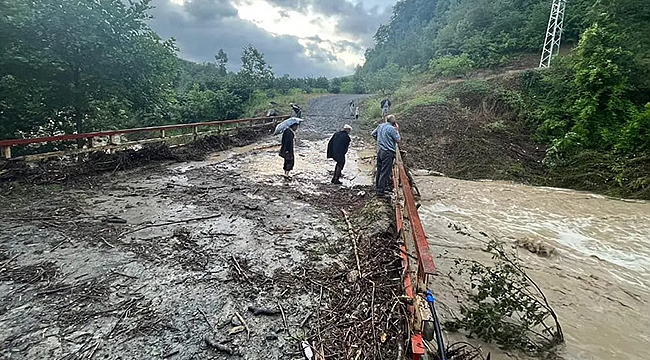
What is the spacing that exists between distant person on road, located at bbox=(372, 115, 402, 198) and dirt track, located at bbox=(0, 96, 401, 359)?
0.45 m

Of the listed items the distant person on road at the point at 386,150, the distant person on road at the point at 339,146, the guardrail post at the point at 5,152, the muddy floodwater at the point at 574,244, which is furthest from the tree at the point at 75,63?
the muddy floodwater at the point at 574,244

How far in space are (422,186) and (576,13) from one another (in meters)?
23.4

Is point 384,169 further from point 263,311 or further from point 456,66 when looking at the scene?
point 456,66

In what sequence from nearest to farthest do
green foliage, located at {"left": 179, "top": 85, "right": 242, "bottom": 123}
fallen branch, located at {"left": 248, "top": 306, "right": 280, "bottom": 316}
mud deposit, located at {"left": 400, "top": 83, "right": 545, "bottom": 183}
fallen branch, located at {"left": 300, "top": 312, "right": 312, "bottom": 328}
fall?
1. fallen branch, located at {"left": 300, "top": 312, "right": 312, "bottom": 328}
2. fallen branch, located at {"left": 248, "top": 306, "right": 280, "bottom": 316}
3. mud deposit, located at {"left": 400, "top": 83, "right": 545, "bottom": 183}
4. green foliage, located at {"left": 179, "top": 85, "right": 242, "bottom": 123}

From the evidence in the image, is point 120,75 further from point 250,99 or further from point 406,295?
point 250,99

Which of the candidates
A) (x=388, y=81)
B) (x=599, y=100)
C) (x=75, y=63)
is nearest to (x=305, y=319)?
(x=75, y=63)

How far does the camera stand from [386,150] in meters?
7.39

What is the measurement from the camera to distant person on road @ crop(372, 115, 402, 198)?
732cm

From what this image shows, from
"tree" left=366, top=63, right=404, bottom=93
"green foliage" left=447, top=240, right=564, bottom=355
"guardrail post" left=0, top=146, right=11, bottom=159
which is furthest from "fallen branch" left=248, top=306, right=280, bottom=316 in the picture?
"tree" left=366, top=63, right=404, bottom=93

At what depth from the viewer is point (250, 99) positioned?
105ft

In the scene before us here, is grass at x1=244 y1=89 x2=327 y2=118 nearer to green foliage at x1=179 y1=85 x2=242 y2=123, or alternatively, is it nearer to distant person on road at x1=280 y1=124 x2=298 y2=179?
green foliage at x1=179 y1=85 x2=242 y2=123

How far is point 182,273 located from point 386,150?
4.74 m

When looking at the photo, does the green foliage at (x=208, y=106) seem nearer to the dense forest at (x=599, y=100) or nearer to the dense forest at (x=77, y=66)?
the dense forest at (x=77, y=66)

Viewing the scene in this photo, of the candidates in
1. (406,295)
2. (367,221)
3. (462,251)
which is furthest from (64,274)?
(462,251)
